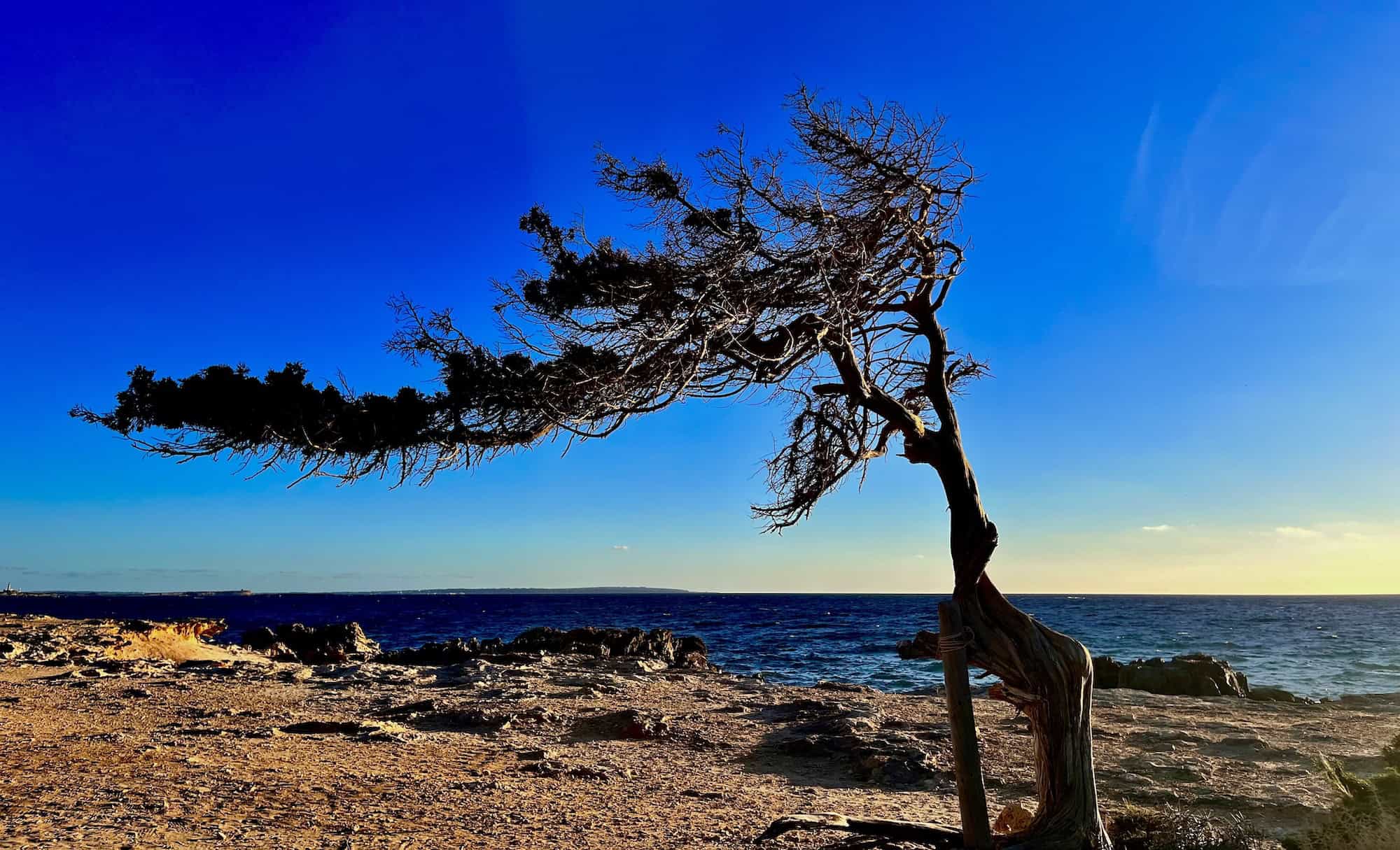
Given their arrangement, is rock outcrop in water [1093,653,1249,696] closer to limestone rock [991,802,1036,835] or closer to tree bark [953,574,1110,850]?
limestone rock [991,802,1036,835]

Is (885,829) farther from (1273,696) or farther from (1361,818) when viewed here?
(1273,696)

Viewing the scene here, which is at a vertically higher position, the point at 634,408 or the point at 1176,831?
the point at 634,408

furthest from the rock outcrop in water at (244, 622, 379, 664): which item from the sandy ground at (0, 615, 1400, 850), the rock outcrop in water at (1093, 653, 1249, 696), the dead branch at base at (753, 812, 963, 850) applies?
the dead branch at base at (753, 812, 963, 850)

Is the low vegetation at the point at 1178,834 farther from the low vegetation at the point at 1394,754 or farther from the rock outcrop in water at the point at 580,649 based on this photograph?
the rock outcrop in water at the point at 580,649

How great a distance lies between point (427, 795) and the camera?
7.41 meters

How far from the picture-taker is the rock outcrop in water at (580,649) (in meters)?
22.8

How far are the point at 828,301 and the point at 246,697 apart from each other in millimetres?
13117

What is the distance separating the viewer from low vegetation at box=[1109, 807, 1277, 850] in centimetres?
589

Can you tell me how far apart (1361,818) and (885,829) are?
10.6 ft

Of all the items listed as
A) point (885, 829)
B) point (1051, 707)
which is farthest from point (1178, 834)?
Answer: point (885, 829)

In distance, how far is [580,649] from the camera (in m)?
25.1

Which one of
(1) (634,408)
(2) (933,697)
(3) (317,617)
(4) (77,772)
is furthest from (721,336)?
(3) (317,617)

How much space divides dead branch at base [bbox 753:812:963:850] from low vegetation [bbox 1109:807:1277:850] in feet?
4.80

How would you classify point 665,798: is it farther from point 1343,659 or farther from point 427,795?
point 1343,659
